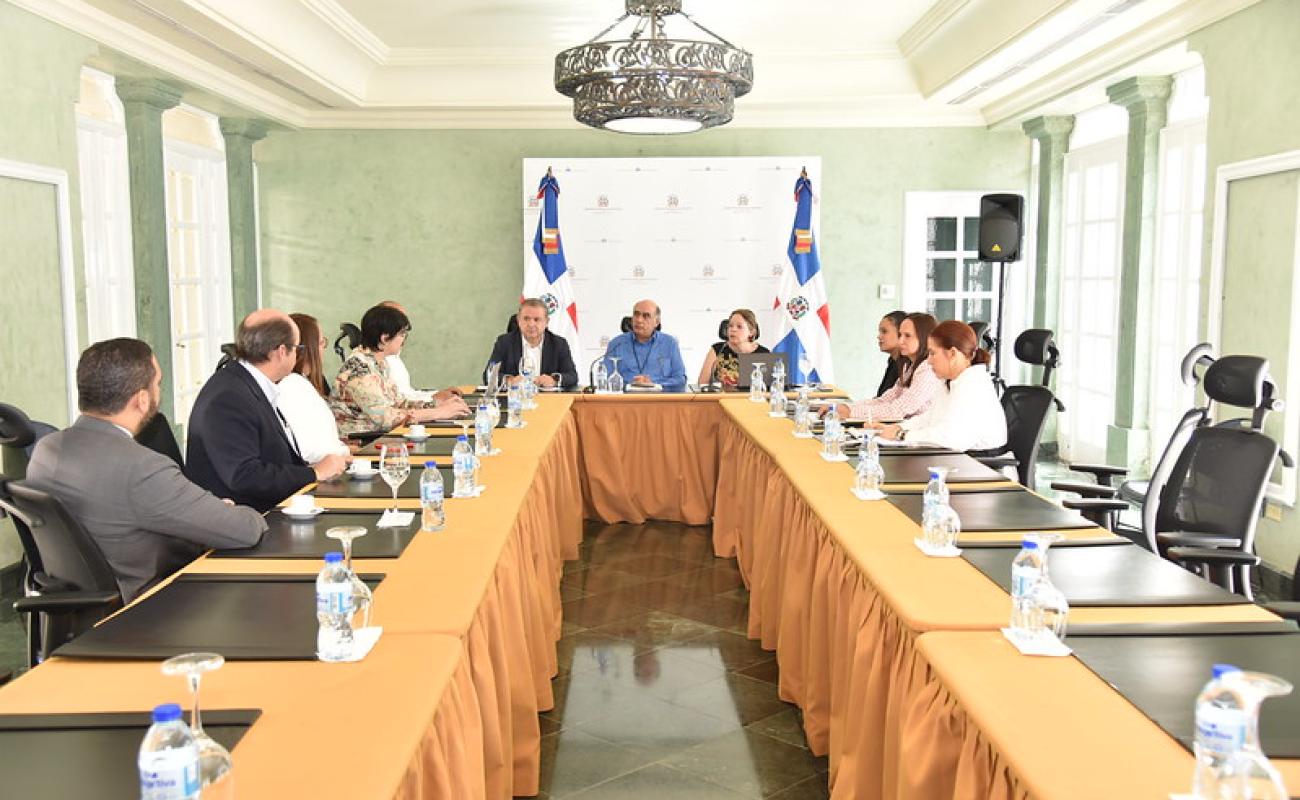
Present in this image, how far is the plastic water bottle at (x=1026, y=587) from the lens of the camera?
7.31 ft

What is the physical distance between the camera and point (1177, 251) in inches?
287

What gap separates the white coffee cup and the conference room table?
0.19 meters

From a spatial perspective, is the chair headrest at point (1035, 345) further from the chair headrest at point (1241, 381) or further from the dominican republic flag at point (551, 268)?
the dominican republic flag at point (551, 268)

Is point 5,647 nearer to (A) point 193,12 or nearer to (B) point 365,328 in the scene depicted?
(B) point 365,328

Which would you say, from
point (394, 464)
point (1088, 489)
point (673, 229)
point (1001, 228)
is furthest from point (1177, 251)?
point (394, 464)

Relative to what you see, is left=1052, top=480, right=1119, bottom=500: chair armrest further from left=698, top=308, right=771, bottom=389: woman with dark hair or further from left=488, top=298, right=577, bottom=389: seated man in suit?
left=488, top=298, right=577, bottom=389: seated man in suit

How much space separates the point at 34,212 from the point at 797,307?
570 centimetres

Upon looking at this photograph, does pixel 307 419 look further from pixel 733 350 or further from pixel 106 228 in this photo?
pixel 106 228

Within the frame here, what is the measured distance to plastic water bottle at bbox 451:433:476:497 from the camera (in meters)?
3.67

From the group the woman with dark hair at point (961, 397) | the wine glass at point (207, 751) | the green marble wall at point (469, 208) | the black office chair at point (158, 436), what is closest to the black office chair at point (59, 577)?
the black office chair at point (158, 436)

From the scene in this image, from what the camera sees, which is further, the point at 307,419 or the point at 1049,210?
the point at 1049,210

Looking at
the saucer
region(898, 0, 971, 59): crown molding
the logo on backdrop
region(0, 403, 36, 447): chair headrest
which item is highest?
region(898, 0, 971, 59): crown molding

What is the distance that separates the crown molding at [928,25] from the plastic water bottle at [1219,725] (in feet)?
19.7

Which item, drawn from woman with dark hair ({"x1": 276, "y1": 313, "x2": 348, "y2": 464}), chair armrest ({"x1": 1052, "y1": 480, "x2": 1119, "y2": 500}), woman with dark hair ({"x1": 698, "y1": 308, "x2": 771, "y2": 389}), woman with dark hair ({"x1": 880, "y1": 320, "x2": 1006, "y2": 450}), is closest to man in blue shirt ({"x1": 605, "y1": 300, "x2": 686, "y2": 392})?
woman with dark hair ({"x1": 698, "y1": 308, "x2": 771, "y2": 389})
